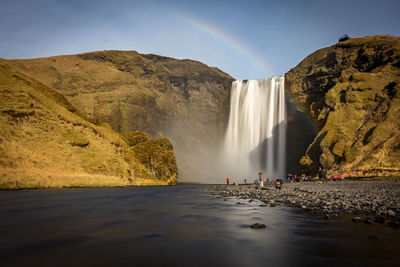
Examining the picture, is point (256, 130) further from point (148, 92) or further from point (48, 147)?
point (48, 147)

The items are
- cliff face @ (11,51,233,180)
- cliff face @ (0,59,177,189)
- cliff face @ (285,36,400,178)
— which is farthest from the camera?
cliff face @ (11,51,233,180)

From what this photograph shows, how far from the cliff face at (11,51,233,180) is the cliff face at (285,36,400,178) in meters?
36.8

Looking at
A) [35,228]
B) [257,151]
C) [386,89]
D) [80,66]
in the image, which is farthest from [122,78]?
[35,228]

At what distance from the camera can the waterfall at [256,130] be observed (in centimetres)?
7012

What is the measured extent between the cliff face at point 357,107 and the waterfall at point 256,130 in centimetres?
976

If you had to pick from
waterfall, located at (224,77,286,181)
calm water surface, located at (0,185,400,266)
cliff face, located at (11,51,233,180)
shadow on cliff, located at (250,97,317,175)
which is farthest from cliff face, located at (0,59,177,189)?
waterfall, located at (224,77,286,181)

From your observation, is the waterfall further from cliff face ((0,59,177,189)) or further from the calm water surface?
the calm water surface

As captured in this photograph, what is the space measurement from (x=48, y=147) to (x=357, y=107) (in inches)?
2148

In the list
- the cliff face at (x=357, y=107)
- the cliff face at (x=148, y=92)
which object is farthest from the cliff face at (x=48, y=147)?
the cliff face at (x=357, y=107)

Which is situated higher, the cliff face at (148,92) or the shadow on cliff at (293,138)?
the cliff face at (148,92)

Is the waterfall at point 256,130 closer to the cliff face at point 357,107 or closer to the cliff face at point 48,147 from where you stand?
the cliff face at point 357,107

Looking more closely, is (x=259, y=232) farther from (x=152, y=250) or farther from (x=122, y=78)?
(x=122, y=78)

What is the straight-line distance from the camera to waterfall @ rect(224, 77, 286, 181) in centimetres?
7012

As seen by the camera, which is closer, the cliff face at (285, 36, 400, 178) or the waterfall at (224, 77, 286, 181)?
the cliff face at (285, 36, 400, 178)
